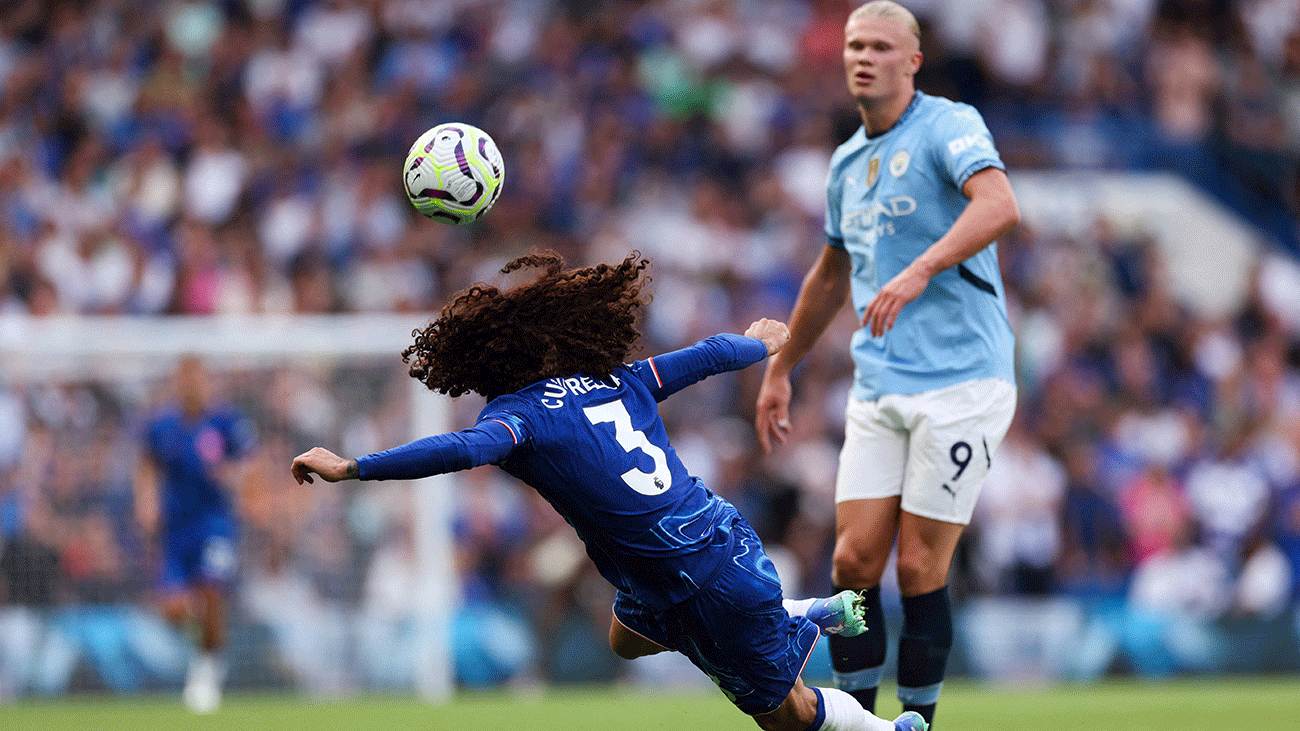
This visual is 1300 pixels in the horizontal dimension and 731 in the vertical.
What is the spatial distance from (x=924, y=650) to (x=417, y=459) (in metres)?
2.28

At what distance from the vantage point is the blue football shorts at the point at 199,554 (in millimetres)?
11695

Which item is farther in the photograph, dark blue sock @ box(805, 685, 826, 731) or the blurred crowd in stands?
the blurred crowd in stands

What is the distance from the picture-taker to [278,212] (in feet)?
50.6

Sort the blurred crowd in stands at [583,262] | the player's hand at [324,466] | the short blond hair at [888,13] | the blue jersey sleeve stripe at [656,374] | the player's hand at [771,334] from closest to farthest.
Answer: the player's hand at [324,466], the blue jersey sleeve stripe at [656,374], the player's hand at [771,334], the short blond hair at [888,13], the blurred crowd in stands at [583,262]

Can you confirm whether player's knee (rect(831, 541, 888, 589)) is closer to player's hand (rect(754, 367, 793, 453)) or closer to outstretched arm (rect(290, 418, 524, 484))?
player's hand (rect(754, 367, 793, 453))

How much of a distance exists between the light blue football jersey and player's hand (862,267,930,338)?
65 cm

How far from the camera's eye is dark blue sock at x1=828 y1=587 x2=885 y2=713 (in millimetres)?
6105

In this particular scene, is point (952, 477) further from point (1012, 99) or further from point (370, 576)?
point (1012, 99)

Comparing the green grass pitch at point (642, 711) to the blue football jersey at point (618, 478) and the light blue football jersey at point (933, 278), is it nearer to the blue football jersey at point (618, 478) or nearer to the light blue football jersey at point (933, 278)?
the light blue football jersey at point (933, 278)

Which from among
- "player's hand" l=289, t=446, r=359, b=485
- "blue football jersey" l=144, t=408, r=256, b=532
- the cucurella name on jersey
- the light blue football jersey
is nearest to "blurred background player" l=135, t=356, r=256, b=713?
"blue football jersey" l=144, t=408, r=256, b=532

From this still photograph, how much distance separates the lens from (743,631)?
511 cm

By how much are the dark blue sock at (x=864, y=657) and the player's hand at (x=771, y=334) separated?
3.56ft

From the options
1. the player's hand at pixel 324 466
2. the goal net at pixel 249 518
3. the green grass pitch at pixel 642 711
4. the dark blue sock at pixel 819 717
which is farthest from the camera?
the goal net at pixel 249 518

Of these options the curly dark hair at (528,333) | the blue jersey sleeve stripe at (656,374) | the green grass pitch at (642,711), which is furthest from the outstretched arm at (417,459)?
the green grass pitch at (642,711)
